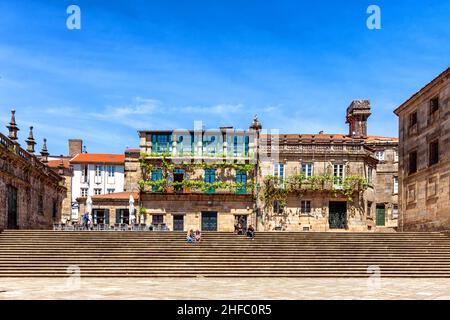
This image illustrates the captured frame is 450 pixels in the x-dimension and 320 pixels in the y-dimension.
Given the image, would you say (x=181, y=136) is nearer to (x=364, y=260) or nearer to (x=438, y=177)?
(x=438, y=177)

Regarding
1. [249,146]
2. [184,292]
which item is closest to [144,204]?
[249,146]

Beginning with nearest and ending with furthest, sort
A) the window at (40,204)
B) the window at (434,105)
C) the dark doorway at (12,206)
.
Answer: the dark doorway at (12,206) < the window at (434,105) < the window at (40,204)

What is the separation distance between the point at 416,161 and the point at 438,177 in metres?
3.79

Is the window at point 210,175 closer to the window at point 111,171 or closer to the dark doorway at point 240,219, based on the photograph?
the dark doorway at point 240,219

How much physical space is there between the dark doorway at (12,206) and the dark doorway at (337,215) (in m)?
27.8

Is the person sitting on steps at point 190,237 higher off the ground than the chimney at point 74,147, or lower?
lower

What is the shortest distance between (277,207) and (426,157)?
1759 cm

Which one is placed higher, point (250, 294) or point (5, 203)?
point (5, 203)

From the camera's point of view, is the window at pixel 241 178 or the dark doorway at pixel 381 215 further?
the dark doorway at pixel 381 215

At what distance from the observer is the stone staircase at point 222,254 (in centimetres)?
2238

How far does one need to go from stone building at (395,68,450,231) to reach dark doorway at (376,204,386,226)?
19.0m

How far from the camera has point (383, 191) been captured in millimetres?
56719

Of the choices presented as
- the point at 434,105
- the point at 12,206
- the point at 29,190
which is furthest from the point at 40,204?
the point at 434,105

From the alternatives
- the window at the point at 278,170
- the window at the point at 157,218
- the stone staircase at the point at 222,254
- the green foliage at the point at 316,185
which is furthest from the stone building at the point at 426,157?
the window at the point at 157,218
